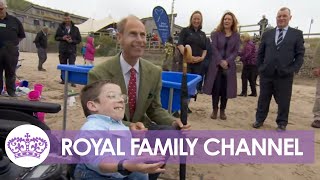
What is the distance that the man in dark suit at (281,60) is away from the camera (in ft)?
15.2

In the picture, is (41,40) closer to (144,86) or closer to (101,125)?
(144,86)

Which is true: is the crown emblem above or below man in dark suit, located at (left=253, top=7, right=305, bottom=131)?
below

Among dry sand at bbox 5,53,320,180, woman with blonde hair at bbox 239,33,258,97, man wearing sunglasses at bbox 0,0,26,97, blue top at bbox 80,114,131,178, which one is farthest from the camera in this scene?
woman with blonde hair at bbox 239,33,258,97

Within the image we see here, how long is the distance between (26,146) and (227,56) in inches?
163

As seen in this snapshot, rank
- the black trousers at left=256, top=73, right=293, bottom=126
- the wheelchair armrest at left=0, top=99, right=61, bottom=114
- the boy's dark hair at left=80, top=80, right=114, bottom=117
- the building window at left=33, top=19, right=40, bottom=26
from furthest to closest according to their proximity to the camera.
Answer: the building window at left=33, top=19, right=40, bottom=26
the black trousers at left=256, top=73, right=293, bottom=126
the wheelchair armrest at left=0, top=99, right=61, bottom=114
the boy's dark hair at left=80, top=80, right=114, bottom=117

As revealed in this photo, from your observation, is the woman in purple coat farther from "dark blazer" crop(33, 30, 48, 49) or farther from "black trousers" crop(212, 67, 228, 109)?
"dark blazer" crop(33, 30, 48, 49)

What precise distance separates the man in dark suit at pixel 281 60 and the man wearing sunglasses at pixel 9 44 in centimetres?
414

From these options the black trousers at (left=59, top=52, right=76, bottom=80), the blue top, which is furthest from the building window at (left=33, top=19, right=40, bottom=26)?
the blue top

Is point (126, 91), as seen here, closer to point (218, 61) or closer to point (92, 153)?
point (92, 153)

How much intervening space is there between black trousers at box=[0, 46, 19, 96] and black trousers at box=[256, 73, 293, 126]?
417cm

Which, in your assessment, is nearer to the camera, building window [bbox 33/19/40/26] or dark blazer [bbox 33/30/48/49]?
dark blazer [bbox 33/30/48/49]

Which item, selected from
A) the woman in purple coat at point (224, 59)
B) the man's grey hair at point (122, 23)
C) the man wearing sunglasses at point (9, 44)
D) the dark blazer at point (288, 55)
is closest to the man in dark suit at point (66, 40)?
the man wearing sunglasses at point (9, 44)

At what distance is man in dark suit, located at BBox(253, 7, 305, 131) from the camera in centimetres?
464

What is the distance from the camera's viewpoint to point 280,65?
4645 millimetres
